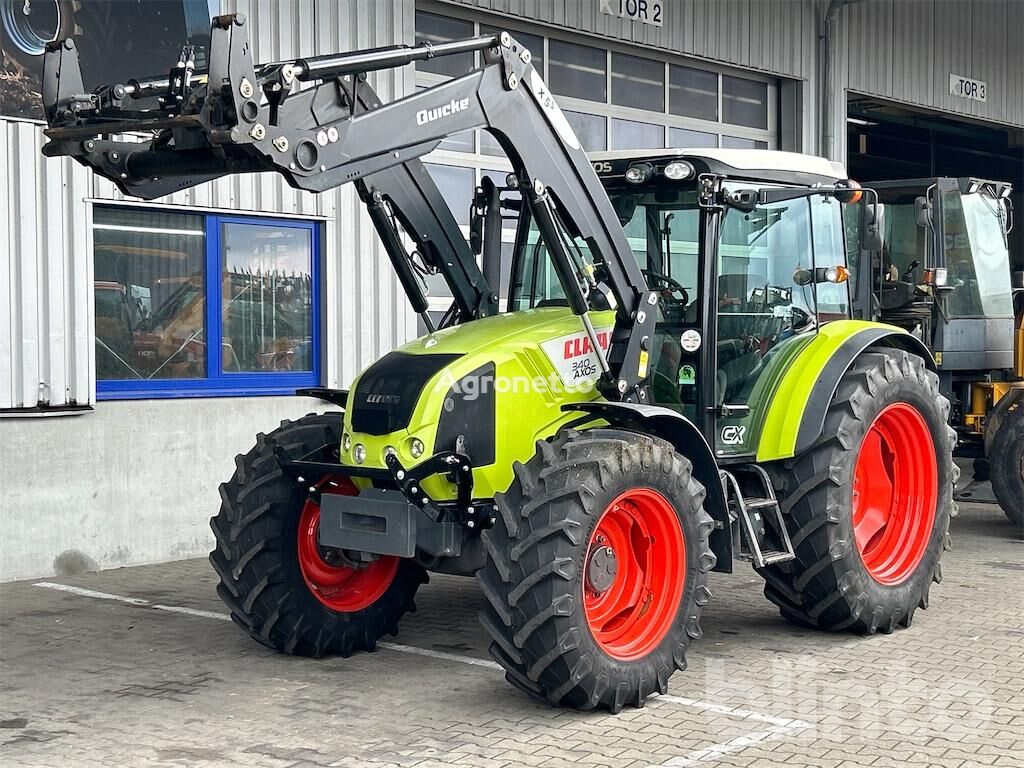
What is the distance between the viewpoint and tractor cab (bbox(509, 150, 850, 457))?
24.3 feet

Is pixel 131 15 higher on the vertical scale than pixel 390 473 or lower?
higher

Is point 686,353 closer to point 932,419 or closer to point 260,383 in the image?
point 932,419

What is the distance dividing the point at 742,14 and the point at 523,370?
9902mm

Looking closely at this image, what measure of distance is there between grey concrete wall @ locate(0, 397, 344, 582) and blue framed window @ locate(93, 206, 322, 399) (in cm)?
25

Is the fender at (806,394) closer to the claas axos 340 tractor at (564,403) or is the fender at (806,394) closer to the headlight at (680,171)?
the claas axos 340 tractor at (564,403)

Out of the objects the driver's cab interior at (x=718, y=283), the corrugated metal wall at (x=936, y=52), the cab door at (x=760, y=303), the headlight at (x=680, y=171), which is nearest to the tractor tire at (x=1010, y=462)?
the cab door at (x=760, y=303)

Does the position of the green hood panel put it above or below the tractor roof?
below

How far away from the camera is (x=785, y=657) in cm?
736

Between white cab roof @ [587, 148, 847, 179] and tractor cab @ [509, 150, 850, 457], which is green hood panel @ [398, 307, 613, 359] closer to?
tractor cab @ [509, 150, 850, 457]

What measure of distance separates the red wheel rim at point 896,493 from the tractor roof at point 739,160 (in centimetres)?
147

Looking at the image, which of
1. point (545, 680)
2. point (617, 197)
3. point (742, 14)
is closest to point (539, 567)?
point (545, 680)

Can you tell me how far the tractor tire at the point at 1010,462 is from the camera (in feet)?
37.2

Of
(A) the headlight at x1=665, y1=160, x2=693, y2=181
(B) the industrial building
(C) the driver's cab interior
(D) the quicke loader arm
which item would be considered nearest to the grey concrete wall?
(B) the industrial building

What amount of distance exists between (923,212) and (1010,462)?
2274mm
